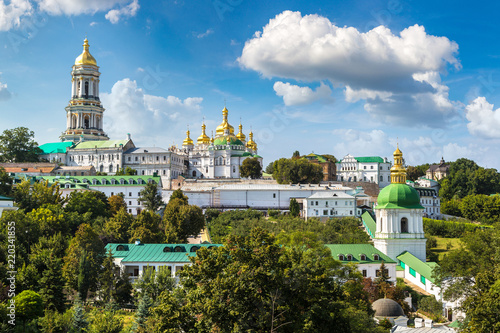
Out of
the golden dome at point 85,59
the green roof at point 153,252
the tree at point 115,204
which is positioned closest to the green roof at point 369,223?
the green roof at point 153,252

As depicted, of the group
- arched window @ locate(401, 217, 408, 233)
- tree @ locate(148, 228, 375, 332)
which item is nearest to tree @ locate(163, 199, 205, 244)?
arched window @ locate(401, 217, 408, 233)

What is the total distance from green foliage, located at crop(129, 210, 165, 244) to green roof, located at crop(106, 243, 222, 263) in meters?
4.18

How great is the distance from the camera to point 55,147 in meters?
98.3

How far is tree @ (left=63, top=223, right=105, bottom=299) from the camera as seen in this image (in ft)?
117

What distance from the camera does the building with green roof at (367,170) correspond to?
104 meters

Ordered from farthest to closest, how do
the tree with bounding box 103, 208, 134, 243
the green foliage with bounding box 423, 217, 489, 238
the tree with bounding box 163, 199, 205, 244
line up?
the green foliage with bounding box 423, 217, 489, 238, the tree with bounding box 163, 199, 205, 244, the tree with bounding box 103, 208, 134, 243

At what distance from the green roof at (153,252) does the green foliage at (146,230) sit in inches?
164

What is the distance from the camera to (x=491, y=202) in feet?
254

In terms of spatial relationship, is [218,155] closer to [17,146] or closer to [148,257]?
[17,146]

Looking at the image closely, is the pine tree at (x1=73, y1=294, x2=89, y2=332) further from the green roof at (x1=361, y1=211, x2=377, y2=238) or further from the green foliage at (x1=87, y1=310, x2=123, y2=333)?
the green roof at (x1=361, y1=211, x2=377, y2=238)

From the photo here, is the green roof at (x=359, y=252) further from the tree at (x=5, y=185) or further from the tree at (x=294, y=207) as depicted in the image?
the tree at (x=5, y=185)

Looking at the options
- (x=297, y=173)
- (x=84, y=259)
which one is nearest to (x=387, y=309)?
(x=84, y=259)

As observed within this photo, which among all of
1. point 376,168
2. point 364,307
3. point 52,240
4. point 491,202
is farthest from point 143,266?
point 376,168

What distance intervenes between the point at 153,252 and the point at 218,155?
56224 mm
